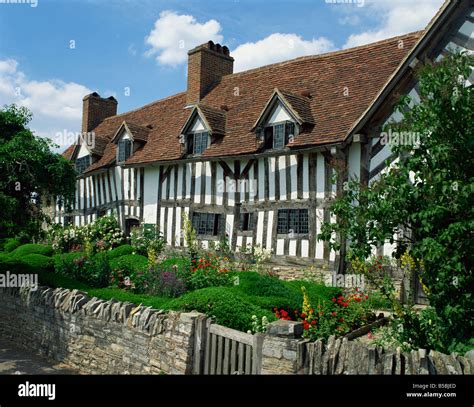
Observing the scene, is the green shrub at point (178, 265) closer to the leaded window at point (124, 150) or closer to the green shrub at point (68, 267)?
the green shrub at point (68, 267)

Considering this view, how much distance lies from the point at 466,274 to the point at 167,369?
13.6ft

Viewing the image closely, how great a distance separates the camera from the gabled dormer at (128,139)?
19647 mm

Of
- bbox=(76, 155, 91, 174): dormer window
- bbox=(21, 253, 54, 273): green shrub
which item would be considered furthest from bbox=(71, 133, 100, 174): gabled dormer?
bbox=(21, 253, 54, 273): green shrub

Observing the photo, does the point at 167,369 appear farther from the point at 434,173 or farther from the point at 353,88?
the point at 353,88

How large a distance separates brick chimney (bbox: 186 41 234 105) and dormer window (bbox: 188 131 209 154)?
9.70 ft

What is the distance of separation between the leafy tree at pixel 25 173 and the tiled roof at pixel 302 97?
5.03 m

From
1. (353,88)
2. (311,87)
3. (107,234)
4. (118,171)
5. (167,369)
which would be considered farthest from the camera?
Result: (118,171)

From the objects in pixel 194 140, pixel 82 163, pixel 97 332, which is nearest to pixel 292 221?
pixel 194 140

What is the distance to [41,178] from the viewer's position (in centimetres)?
1198

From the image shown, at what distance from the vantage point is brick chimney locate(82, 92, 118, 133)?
1062 inches

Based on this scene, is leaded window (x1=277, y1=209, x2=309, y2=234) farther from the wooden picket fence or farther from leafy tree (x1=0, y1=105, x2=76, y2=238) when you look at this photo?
the wooden picket fence

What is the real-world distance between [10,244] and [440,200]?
1922cm

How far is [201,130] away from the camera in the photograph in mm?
16531
